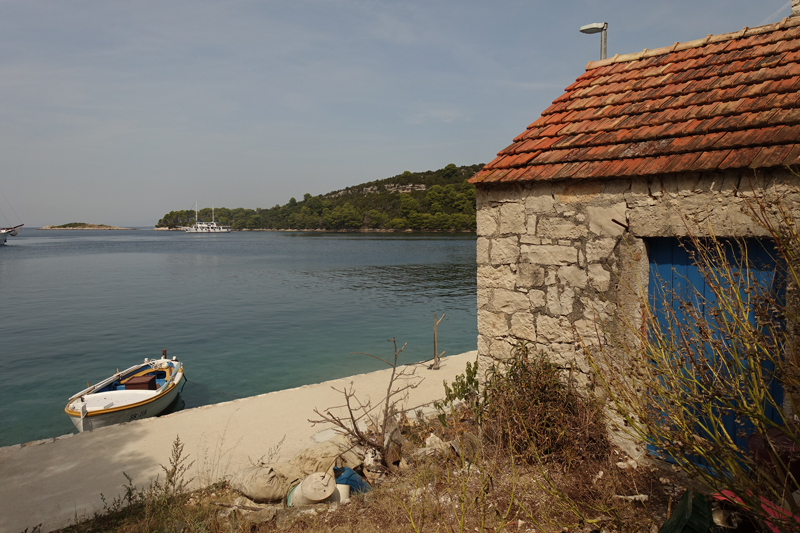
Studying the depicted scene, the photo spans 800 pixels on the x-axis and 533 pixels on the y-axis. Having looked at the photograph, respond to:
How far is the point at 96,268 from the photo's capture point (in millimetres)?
43344

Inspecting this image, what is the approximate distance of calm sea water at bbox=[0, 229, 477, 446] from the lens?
13.7 metres

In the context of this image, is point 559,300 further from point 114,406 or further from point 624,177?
point 114,406

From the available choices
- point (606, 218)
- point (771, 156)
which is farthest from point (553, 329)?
point (771, 156)

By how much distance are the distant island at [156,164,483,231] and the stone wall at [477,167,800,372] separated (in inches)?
3264

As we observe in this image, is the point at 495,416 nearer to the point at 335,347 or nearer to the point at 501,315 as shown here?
the point at 501,315

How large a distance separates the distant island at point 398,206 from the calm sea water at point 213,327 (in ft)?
191

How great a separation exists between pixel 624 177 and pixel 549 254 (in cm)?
105

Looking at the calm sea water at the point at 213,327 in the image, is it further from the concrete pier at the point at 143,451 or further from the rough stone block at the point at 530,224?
the rough stone block at the point at 530,224

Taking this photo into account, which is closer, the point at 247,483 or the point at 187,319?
the point at 247,483

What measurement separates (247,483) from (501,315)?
3337 millimetres

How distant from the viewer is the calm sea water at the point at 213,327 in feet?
45.0

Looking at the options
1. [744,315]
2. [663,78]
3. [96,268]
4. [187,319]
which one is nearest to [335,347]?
[187,319]

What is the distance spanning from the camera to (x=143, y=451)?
7.29 metres

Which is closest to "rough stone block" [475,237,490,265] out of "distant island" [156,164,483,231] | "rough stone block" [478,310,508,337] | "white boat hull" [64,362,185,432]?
"rough stone block" [478,310,508,337]
